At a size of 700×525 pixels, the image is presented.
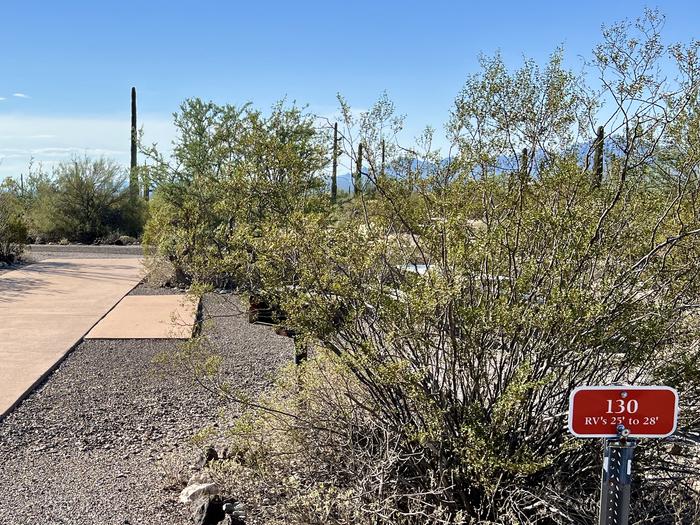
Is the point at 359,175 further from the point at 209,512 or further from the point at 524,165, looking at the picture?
the point at 209,512

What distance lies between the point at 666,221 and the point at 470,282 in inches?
48.7

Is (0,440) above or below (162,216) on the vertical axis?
below

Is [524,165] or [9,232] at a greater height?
[524,165]

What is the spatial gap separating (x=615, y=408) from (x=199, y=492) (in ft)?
9.02

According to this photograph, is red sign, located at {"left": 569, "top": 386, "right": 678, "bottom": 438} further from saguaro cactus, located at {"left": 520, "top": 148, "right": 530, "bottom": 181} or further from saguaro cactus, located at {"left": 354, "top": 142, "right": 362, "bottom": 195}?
saguaro cactus, located at {"left": 354, "top": 142, "right": 362, "bottom": 195}

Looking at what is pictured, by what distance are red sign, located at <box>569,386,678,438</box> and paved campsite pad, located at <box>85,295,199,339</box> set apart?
6320 mm

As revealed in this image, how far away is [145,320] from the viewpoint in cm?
1066

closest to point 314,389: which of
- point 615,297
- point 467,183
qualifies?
point 467,183

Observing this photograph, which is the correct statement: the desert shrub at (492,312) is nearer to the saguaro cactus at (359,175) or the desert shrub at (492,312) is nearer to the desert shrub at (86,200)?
the saguaro cactus at (359,175)

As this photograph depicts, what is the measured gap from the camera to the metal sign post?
8.09ft

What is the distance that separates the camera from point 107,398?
6848 millimetres

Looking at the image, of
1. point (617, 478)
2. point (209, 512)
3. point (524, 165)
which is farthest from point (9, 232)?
point (617, 478)

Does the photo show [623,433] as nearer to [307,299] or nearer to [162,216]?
[307,299]

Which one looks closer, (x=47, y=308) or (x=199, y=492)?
(x=199, y=492)
